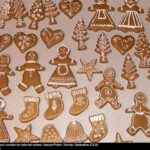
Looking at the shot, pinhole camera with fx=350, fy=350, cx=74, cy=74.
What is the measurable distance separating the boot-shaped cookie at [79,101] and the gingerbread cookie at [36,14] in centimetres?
34

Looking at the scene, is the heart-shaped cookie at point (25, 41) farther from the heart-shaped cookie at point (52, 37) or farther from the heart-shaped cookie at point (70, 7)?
the heart-shaped cookie at point (70, 7)

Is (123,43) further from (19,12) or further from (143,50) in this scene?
(19,12)

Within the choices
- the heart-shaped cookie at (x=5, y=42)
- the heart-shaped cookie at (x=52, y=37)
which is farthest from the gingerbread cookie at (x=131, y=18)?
the heart-shaped cookie at (x=5, y=42)

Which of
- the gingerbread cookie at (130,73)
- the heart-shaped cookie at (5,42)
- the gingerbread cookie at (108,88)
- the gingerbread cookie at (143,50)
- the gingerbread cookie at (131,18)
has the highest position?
the gingerbread cookie at (131,18)

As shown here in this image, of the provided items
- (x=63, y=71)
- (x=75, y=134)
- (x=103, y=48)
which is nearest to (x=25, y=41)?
(x=63, y=71)

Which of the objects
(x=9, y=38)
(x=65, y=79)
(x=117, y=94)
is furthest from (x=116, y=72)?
(x=9, y=38)

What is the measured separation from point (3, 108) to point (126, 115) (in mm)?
512

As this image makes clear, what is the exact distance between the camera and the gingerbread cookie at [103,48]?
149cm

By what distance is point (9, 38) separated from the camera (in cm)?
151

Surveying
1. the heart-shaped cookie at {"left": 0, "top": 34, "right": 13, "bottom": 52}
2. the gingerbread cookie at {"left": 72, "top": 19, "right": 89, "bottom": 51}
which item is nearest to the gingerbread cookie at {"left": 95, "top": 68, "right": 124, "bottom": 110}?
the gingerbread cookie at {"left": 72, "top": 19, "right": 89, "bottom": 51}

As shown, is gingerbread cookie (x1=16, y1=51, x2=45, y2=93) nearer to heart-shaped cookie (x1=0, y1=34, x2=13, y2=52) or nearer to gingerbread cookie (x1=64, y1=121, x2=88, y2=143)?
heart-shaped cookie (x1=0, y1=34, x2=13, y2=52)

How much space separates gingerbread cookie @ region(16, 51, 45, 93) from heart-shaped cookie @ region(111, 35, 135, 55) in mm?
329

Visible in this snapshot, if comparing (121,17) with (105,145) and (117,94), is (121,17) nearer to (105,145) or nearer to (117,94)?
(117,94)

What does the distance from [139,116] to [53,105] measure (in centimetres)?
36
